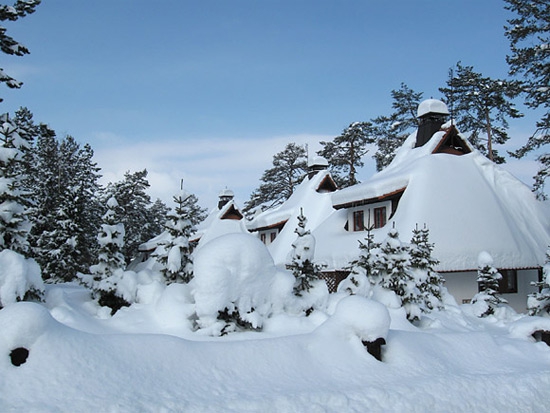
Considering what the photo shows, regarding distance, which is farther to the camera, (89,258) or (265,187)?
(265,187)

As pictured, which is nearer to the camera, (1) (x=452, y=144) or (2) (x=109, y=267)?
(2) (x=109, y=267)

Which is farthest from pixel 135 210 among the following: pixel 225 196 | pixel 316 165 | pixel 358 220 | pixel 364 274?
pixel 364 274

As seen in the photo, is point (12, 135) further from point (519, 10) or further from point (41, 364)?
point (519, 10)

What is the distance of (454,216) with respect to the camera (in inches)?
961

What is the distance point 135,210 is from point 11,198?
3654 cm

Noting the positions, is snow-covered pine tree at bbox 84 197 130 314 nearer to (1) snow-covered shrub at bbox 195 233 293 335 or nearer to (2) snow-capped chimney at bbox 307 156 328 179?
(1) snow-covered shrub at bbox 195 233 293 335

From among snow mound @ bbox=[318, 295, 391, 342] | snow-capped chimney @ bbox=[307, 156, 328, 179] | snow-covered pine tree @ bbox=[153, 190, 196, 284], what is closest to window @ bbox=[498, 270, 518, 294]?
snow-capped chimney @ bbox=[307, 156, 328, 179]

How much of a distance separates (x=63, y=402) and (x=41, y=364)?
2.60 ft

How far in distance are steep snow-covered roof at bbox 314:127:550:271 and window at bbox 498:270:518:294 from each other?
1.59 meters

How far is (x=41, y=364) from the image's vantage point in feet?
22.5

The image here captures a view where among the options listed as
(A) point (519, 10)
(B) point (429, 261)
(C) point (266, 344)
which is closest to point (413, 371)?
(C) point (266, 344)

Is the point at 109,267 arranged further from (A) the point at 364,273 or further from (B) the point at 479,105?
(B) the point at 479,105

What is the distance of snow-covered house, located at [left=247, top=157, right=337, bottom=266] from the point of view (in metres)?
33.0

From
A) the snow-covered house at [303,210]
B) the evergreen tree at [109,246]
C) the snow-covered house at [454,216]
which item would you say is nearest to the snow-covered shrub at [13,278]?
the evergreen tree at [109,246]
